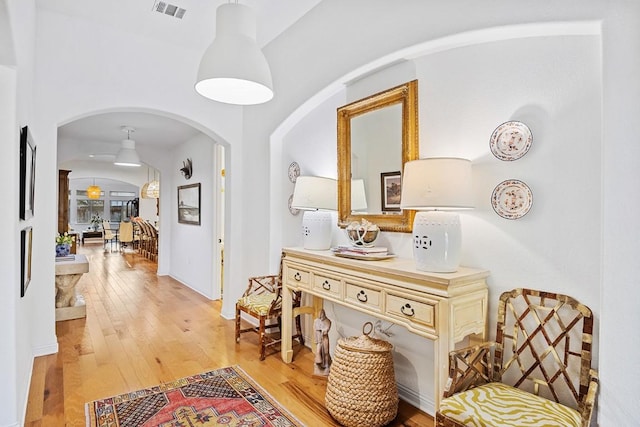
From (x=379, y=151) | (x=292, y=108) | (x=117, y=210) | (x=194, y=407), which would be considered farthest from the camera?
(x=117, y=210)

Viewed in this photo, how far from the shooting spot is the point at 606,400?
4.83 ft

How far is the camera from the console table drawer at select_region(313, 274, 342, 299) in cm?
246

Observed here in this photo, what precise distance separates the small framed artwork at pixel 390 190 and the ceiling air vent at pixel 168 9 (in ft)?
7.68

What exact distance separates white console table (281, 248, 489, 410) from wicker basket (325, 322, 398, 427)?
0.91 ft

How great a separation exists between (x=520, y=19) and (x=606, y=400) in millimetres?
1764

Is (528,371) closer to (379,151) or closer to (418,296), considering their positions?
(418,296)

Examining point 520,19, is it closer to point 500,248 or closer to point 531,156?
point 531,156

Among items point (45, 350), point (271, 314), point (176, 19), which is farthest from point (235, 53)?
point (45, 350)

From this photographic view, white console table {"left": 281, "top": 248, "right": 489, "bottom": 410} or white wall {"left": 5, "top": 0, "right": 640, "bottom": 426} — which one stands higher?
white wall {"left": 5, "top": 0, "right": 640, "bottom": 426}

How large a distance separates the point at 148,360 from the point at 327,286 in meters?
1.78

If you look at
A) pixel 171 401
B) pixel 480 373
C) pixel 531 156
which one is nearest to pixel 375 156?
pixel 531 156

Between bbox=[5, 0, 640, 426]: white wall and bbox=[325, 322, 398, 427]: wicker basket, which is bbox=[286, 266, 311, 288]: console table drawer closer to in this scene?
bbox=[325, 322, 398, 427]: wicker basket

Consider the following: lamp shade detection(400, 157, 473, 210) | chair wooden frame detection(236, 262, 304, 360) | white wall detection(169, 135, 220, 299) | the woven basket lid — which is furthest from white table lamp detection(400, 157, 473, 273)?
white wall detection(169, 135, 220, 299)

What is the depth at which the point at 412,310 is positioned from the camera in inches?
76.4
